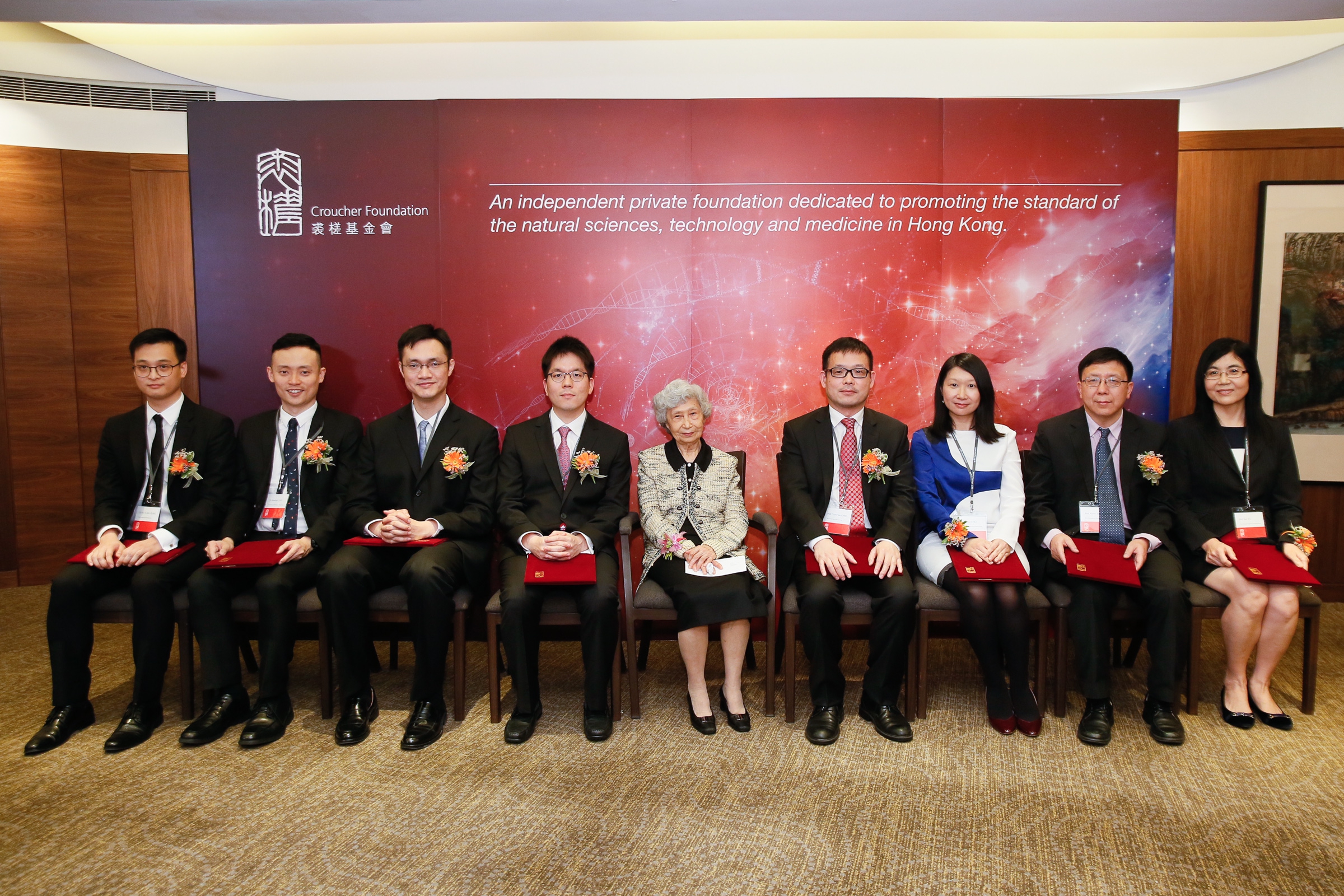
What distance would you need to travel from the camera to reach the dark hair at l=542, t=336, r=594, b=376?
3508mm

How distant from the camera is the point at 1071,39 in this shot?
4434 millimetres

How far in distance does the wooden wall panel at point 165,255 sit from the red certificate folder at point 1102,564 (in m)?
5.29

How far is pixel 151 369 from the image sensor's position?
11.3 ft

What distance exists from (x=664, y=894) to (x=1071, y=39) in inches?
199

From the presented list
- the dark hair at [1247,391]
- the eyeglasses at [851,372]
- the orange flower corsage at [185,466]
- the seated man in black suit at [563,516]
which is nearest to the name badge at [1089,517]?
the dark hair at [1247,391]

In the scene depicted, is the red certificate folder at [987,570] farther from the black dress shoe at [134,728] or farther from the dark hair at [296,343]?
the black dress shoe at [134,728]

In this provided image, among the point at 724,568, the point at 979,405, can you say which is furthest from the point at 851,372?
the point at 724,568

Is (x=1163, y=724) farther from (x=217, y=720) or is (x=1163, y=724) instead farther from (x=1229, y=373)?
(x=217, y=720)

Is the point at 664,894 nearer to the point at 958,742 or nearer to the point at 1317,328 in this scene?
the point at 958,742

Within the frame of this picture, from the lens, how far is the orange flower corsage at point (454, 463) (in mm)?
3398

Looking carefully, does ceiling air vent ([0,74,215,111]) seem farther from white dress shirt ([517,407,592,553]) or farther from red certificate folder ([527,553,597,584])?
red certificate folder ([527,553,597,584])

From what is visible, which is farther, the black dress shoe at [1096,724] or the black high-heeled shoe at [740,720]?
the black high-heeled shoe at [740,720]

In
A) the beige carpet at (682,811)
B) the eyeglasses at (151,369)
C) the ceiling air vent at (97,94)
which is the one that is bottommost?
the beige carpet at (682,811)

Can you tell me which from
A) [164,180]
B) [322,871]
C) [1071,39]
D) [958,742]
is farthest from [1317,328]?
[164,180]
